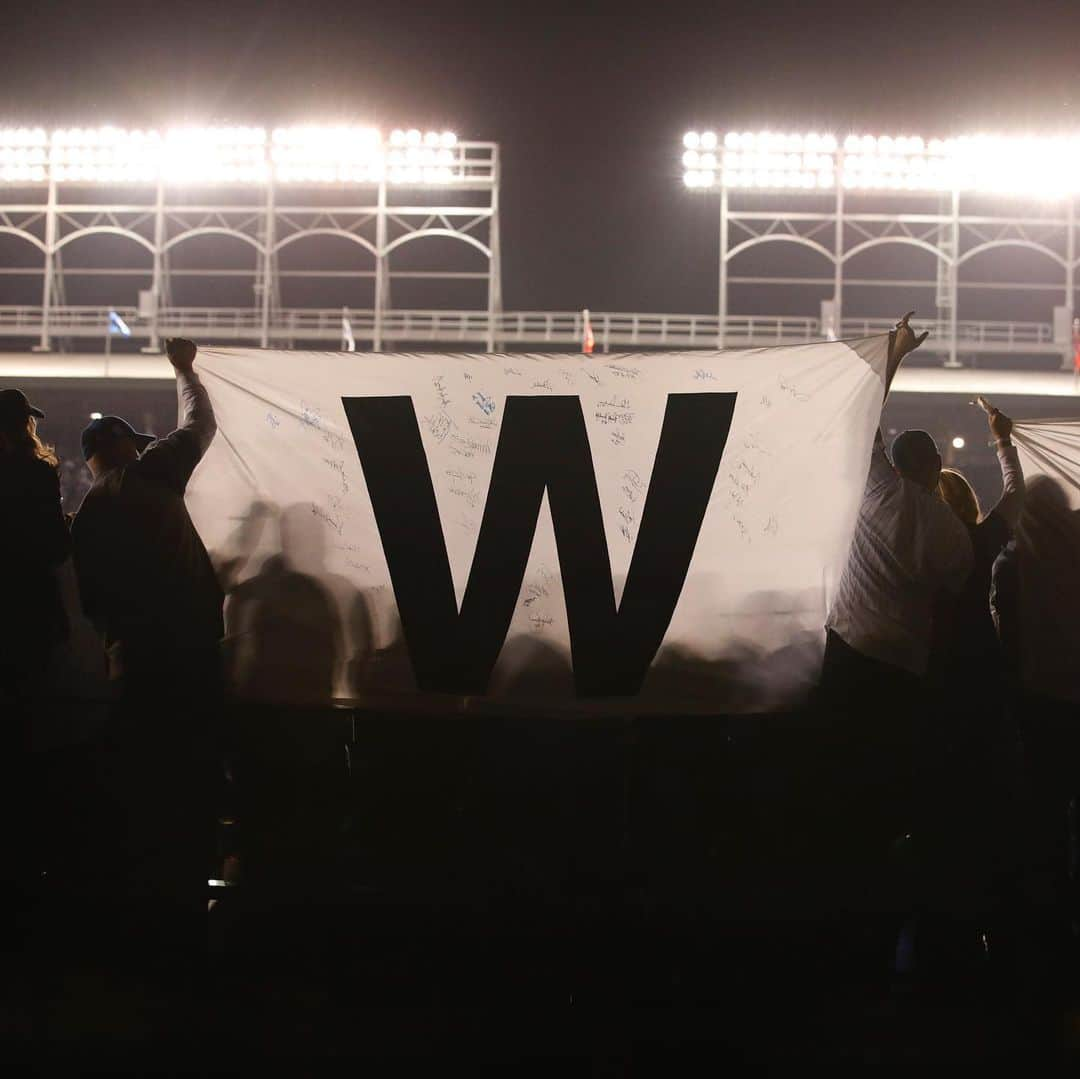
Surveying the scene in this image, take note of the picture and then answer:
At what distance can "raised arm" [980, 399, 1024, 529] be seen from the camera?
12.2 feet

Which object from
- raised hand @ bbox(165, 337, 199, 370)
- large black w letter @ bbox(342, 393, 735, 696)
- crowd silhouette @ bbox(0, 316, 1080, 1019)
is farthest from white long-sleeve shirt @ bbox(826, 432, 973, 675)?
raised hand @ bbox(165, 337, 199, 370)

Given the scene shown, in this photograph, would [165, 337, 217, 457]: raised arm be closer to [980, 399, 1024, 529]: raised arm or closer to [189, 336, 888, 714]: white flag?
[189, 336, 888, 714]: white flag

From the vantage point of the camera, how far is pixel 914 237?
98.6 feet

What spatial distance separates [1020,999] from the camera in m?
3.08

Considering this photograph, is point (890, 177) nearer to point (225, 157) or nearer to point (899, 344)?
point (225, 157)

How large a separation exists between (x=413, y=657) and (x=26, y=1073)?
1.70m

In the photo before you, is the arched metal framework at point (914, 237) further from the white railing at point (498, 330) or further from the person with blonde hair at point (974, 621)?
the person with blonde hair at point (974, 621)

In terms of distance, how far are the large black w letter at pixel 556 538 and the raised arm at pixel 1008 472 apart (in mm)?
1063

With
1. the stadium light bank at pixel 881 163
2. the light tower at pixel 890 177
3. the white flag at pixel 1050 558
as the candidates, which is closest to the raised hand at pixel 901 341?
the white flag at pixel 1050 558

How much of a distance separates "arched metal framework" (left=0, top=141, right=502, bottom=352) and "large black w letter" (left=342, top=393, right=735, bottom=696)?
22.0 meters

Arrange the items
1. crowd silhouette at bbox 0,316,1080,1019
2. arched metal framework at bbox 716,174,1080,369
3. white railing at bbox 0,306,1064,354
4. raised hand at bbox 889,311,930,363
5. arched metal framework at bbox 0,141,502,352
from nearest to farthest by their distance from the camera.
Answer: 1. crowd silhouette at bbox 0,316,1080,1019
2. raised hand at bbox 889,311,930,363
3. white railing at bbox 0,306,1064,354
4. arched metal framework at bbox 716,174,1080,369
5. arched metal framework at bbox 0,141,502,352

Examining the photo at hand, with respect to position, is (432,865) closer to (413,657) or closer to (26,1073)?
(413,657)

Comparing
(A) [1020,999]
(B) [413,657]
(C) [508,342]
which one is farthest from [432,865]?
(C) [508,342]

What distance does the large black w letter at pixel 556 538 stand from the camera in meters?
3.62
